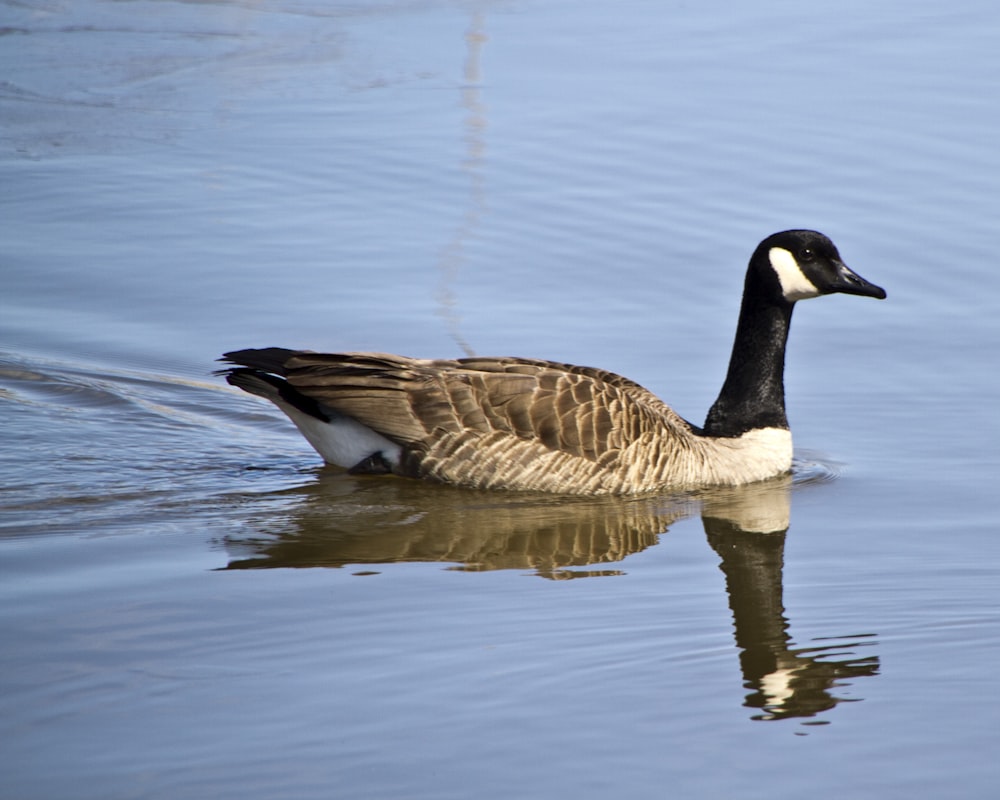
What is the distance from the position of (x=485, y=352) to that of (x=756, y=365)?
206 cm

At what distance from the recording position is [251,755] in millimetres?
5777

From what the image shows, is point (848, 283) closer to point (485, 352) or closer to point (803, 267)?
point (803, 267)

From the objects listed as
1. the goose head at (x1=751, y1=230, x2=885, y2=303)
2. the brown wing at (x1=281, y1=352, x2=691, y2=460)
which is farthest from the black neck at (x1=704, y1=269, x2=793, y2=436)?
the brown wing at (x1=281, y1=352, x2=691, y2=460)

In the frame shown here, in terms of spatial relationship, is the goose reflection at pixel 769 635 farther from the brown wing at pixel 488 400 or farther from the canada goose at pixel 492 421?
the brown wing at pixel 488 400

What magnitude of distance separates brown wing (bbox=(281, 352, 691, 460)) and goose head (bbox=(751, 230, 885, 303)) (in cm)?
124

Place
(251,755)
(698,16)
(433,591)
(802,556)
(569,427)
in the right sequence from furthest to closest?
(698,16), (569,427), (802,556), (433,591), (251,755)

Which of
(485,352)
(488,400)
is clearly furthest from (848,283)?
(485,352)

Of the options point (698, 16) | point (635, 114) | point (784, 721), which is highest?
point (698, 16)

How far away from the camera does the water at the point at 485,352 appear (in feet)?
20.1

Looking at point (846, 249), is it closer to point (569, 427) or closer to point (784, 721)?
point (569, 427)

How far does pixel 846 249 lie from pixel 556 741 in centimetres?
793

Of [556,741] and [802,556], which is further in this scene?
[802,556]

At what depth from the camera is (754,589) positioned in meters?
8.03

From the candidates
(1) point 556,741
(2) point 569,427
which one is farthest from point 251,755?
(2) point 569,427
